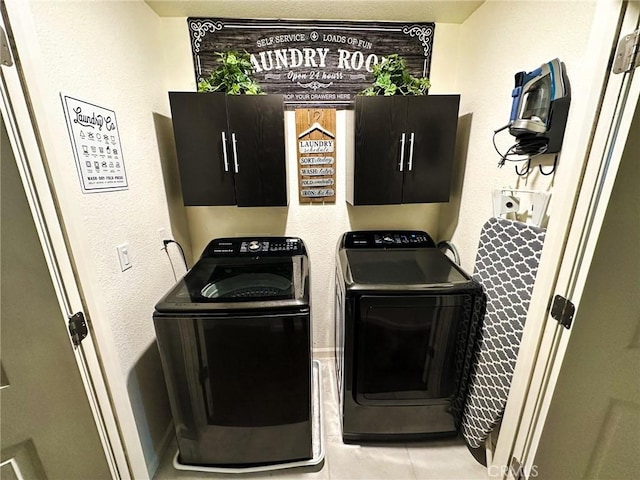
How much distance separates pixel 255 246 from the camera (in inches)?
72.2

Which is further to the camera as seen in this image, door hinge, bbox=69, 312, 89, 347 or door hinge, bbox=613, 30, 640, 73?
door hinge, bbox=69, 312, 89, 347

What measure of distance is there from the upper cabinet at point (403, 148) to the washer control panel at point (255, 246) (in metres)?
0.54

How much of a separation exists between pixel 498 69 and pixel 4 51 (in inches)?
76.8

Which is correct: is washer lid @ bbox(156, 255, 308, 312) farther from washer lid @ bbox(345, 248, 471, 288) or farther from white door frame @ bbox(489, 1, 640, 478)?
white door frame @ bbox(489, 1, 640, 478)

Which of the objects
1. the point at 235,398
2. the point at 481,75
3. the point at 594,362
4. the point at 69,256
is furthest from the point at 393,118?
the point at 235,398

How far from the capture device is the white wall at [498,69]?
97cm

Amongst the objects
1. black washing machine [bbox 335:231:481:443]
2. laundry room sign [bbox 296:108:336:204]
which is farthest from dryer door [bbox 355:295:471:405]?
laundry room sign [bbox 296:108:336:204]

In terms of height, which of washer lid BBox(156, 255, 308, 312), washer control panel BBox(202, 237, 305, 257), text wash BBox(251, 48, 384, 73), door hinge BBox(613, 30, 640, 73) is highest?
text wash BBox(251, 48, 384, 73)

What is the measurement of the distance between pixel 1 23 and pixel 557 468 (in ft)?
7.29

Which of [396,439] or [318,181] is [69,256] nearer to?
[318,181]

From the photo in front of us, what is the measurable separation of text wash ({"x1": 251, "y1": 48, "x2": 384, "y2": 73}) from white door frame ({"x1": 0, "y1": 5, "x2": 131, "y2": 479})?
1.26 m

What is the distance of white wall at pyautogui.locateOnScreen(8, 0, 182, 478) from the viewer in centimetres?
84

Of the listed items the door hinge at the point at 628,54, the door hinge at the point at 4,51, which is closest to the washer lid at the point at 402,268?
the door hinge at the point at 628,54

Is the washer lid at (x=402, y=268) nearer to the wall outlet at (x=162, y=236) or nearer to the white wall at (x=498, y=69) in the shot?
the white wall at (x=498, y=69)
